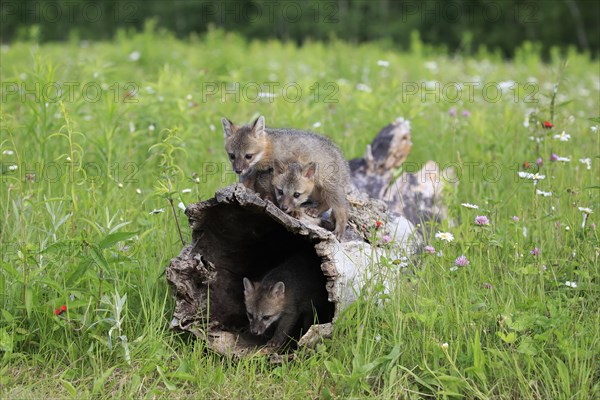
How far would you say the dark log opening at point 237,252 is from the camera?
494 centimetres

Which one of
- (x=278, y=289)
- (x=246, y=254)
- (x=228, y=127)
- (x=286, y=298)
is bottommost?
(x=286, y=298)

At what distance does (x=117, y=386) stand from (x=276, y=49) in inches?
494

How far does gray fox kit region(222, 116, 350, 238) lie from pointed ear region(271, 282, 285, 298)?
0.72m

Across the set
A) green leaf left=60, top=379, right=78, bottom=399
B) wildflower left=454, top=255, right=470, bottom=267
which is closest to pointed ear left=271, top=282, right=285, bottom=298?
wildflower left=454, top=255, right=470, bottom=267

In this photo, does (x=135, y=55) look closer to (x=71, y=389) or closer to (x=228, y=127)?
(x=228, y=127)

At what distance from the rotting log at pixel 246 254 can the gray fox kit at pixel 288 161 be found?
0.26m

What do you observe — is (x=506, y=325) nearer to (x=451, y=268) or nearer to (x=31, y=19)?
(x=451, y=268)

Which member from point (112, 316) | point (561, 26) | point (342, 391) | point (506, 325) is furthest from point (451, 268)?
point (561, 26)

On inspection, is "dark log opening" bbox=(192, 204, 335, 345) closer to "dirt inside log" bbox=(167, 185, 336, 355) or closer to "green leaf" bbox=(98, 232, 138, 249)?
"dirt inside log" bbox=(167, 185, 336, 355)

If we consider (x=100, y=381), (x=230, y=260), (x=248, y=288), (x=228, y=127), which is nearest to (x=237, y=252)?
(x=230, y=260)

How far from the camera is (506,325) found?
14.4 ft

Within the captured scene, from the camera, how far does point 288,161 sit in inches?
229

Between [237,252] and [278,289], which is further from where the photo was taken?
[237,252]

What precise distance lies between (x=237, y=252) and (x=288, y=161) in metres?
0.95
